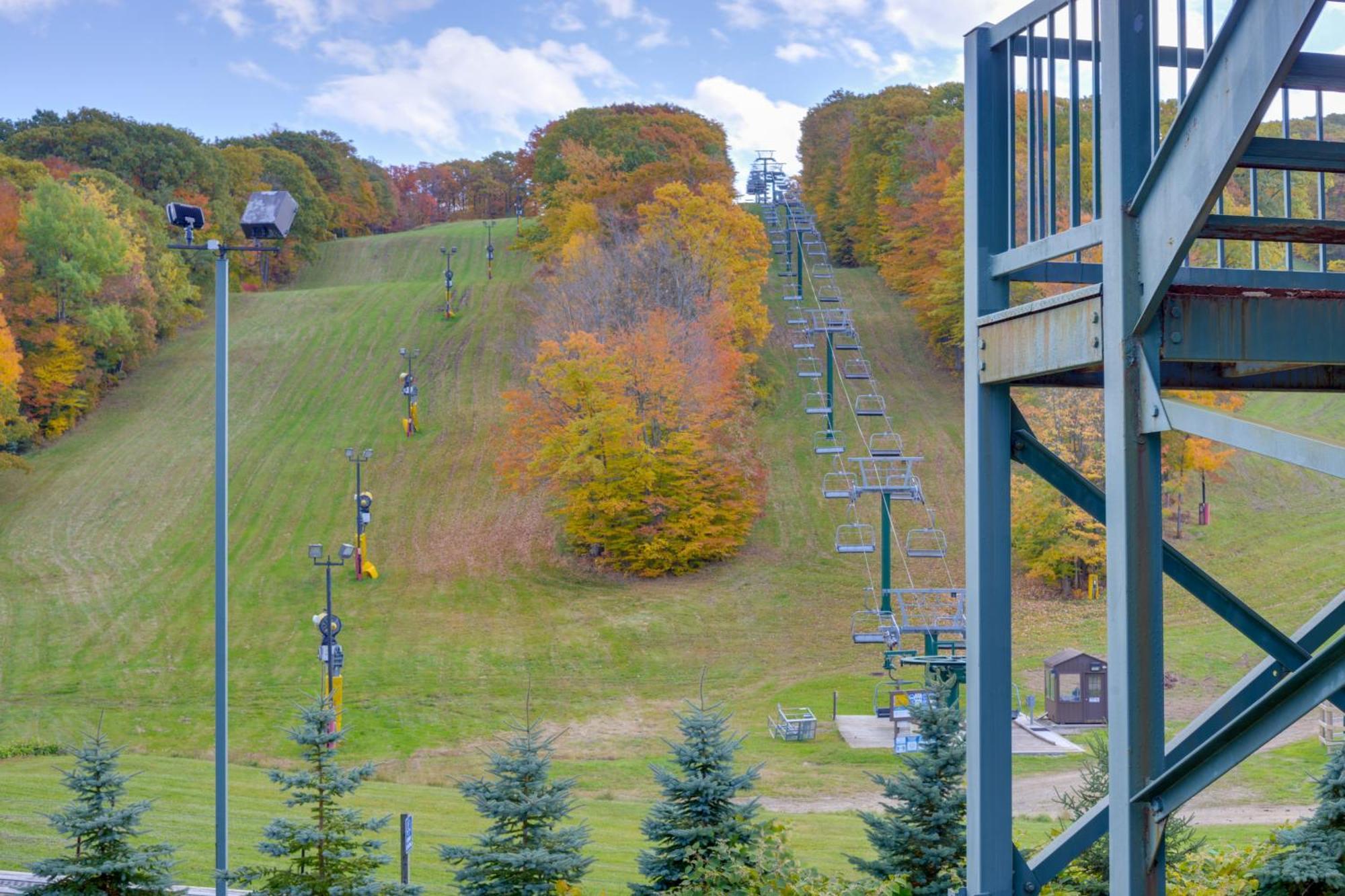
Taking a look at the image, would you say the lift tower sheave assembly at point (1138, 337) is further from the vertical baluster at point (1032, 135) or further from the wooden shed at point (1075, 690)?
the wooden shed at point (1075, 690)

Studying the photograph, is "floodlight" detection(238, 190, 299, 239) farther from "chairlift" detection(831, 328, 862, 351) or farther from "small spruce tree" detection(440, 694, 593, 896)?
"chairlift" detection(831, 328, 862, 351)

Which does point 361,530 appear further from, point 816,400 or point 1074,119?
point 1074,119

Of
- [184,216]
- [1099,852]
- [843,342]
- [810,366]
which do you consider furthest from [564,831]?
[843,342]

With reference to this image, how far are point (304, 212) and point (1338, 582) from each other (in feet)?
213

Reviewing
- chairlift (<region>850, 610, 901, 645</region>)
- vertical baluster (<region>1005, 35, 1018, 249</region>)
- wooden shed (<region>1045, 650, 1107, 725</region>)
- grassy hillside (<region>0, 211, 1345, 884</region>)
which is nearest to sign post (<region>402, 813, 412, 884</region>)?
grassy hillside (<region>0, 211, 1345, 884</region>)

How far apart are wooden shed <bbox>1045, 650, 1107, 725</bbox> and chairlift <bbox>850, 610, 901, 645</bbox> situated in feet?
10.4

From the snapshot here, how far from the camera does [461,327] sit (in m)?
59.3

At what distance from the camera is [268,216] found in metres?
13.7

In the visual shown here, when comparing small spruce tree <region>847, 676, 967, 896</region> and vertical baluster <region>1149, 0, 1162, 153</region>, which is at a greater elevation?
vertical baluster <region>1149, 0, 1162, 153</region>

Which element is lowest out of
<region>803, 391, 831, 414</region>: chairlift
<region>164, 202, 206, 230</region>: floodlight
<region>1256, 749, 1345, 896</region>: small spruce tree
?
<region>1256, 749, 1345, 896</region>: small spruce tree

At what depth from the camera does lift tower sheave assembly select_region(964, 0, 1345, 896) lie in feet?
11.4

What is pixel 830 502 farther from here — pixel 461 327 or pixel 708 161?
pixel 461 327

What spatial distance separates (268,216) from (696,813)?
26.7 feet

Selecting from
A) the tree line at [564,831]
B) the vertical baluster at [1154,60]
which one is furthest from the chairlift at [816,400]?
the vertical baluster at [1154,60]
